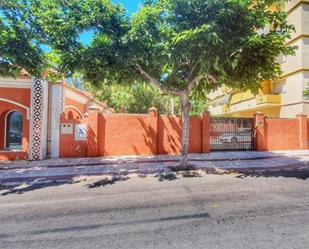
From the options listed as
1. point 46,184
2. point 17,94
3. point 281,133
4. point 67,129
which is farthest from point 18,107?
point 281,133

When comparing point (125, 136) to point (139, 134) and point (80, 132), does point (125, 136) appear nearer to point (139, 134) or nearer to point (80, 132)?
point (139, 134)

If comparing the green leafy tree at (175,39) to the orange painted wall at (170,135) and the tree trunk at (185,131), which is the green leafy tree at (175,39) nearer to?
the tree trunk at (185,131)

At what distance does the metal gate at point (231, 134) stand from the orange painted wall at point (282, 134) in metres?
1.33

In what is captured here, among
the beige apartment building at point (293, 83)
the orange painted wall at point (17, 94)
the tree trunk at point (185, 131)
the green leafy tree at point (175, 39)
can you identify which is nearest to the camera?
the green leafy tree at point (175, 39)

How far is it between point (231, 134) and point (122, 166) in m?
8.94

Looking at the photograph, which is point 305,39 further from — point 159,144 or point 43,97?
point 43,97

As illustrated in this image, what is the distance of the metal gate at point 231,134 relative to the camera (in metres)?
17.0

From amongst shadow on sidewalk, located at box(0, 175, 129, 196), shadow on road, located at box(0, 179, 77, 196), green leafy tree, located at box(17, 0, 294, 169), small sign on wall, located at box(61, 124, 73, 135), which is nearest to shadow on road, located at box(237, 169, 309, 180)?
green leafy tree, located at box(17, 0, 294, 169)

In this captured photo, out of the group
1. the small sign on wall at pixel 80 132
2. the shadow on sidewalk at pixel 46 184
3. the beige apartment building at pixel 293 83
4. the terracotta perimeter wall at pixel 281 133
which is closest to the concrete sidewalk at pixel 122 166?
the shadow on sidewalk at pixel 46 184

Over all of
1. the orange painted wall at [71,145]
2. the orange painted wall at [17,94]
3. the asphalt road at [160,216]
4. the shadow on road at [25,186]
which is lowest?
the shadow on road at [25,186]

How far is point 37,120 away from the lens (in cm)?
1358

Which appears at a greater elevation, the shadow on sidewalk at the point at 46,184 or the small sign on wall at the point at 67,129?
the small sign on wall at the point at 67,129

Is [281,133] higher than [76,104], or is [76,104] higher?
[76,104]

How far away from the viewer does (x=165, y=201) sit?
6.36m
